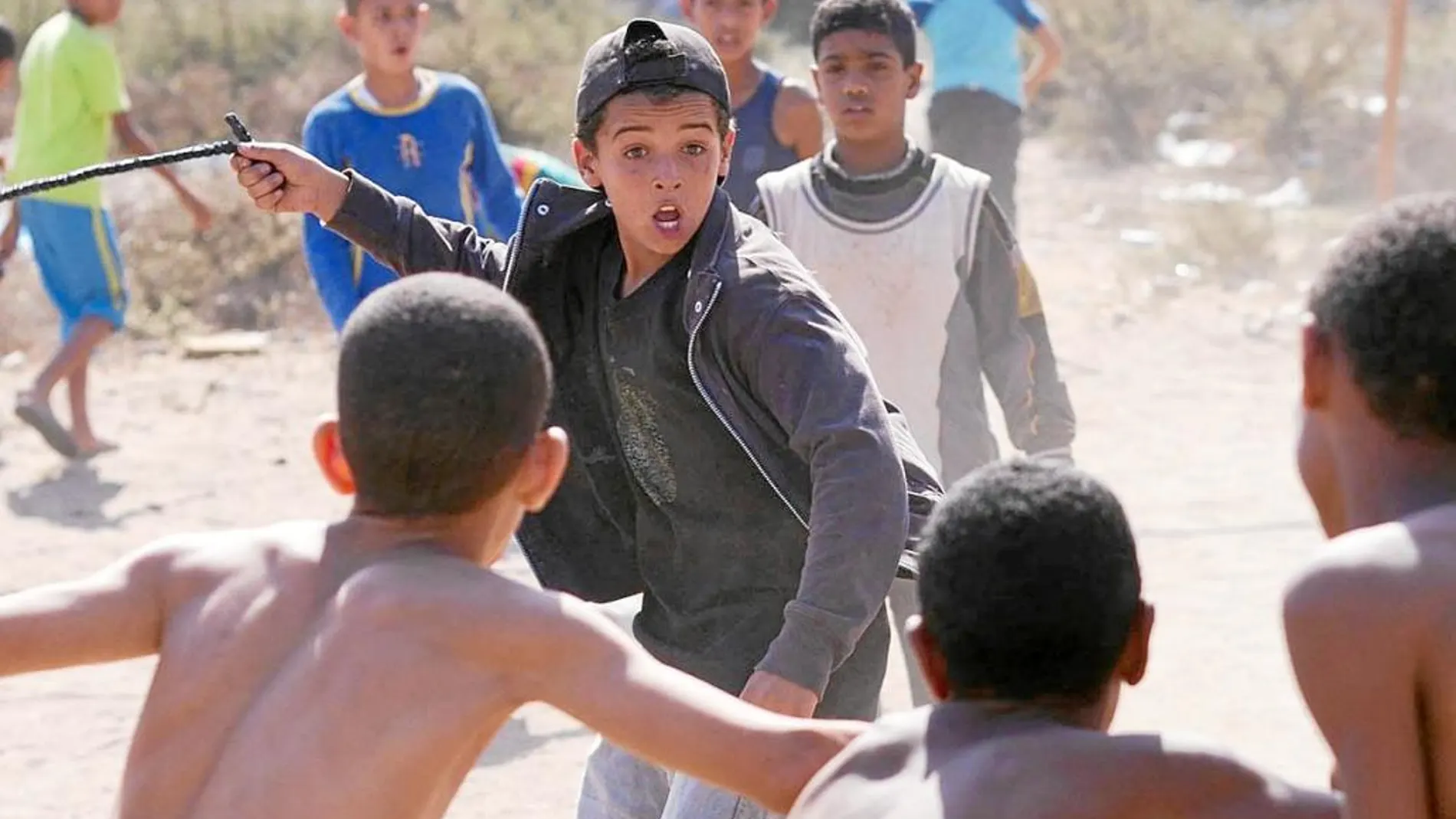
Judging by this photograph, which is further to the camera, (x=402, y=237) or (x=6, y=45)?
(x=6, y=45)

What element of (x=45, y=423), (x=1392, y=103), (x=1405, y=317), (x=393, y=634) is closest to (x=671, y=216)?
(x=393, y=634)

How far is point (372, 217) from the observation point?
138 inches

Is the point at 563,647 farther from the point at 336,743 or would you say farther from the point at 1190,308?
the point at 1190,308

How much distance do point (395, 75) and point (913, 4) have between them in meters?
3.20

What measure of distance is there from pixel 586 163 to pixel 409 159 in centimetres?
279

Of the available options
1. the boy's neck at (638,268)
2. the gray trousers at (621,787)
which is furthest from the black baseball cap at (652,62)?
the gray trousers at (621,787)

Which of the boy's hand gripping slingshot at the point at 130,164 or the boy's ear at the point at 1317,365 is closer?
the boy's ear at the point at 1317,365

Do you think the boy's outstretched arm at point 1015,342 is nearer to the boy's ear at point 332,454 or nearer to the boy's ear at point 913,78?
the boy's ear at point 913,78

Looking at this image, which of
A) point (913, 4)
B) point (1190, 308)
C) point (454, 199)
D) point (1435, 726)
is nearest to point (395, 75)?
point (454, 199)

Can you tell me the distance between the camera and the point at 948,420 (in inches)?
197

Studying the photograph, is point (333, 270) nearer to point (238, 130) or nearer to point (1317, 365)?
point (238, 130)

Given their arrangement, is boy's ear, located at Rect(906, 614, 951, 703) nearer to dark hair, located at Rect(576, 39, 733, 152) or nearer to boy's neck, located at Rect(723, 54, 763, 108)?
dark hair, located at Rect(576, 39, 733, 152)

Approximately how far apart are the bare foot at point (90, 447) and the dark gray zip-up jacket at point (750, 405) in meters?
5.12

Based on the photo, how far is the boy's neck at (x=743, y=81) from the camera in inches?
233
